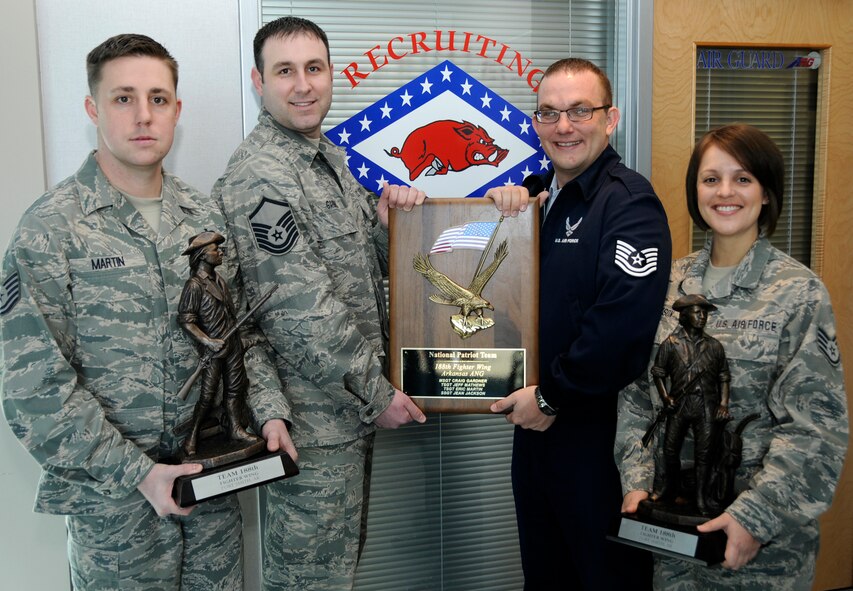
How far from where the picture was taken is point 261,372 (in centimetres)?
179


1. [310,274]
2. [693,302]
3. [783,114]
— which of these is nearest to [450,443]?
[310,274]

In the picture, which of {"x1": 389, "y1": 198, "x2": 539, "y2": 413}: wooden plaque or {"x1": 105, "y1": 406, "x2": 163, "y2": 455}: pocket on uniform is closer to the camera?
{"x1": 105, "y1": 406, "x2": 163, "y2": 455}: pocket on uniform

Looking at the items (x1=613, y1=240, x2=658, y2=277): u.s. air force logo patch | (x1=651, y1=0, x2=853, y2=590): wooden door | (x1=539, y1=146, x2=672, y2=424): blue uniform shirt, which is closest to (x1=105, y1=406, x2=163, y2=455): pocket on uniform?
(x1=539, y1=146, x2=672, y2=424): blue uniform shirt

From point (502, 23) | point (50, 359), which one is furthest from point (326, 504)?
point (502, 23)

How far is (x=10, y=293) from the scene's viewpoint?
4.78 ft

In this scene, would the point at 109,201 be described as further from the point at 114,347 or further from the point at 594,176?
the point at 594,176

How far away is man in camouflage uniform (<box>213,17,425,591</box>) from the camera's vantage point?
181 cm

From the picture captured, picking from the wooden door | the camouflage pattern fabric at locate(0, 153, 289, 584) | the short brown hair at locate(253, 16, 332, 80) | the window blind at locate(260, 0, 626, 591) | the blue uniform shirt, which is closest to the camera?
the camouflage pattern fabric at locate(0, 153, 289, 584)

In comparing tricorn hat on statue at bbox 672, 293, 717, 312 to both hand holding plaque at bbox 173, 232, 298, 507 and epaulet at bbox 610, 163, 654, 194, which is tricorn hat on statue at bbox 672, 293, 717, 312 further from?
hand holding plaque at bbox 173, 232, 298, 507

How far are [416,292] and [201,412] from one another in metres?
0.70

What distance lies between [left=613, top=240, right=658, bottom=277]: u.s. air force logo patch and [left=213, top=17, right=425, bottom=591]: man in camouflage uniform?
597 mm

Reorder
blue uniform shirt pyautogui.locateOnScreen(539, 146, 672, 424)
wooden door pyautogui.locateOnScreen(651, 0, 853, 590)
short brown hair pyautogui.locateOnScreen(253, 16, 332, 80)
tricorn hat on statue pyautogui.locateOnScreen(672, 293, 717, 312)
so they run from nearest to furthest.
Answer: tricorn hat on statue pyautogui.locateOnScreen(672, 293, 717, 312)
blue uniform shirt pyautogui.locateOnScreen(539, 146, 672, 424)
short brown hair pyautogui.locateOnScreen(253, 16, 332, 80)
wooden door pyautogui.locateOnScreen(651, 0, 853, 590)

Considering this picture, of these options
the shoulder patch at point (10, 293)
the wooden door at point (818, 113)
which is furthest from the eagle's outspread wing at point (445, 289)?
the wooden door at point (818, 113)

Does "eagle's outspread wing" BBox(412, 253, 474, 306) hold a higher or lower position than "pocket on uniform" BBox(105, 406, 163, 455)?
higher
